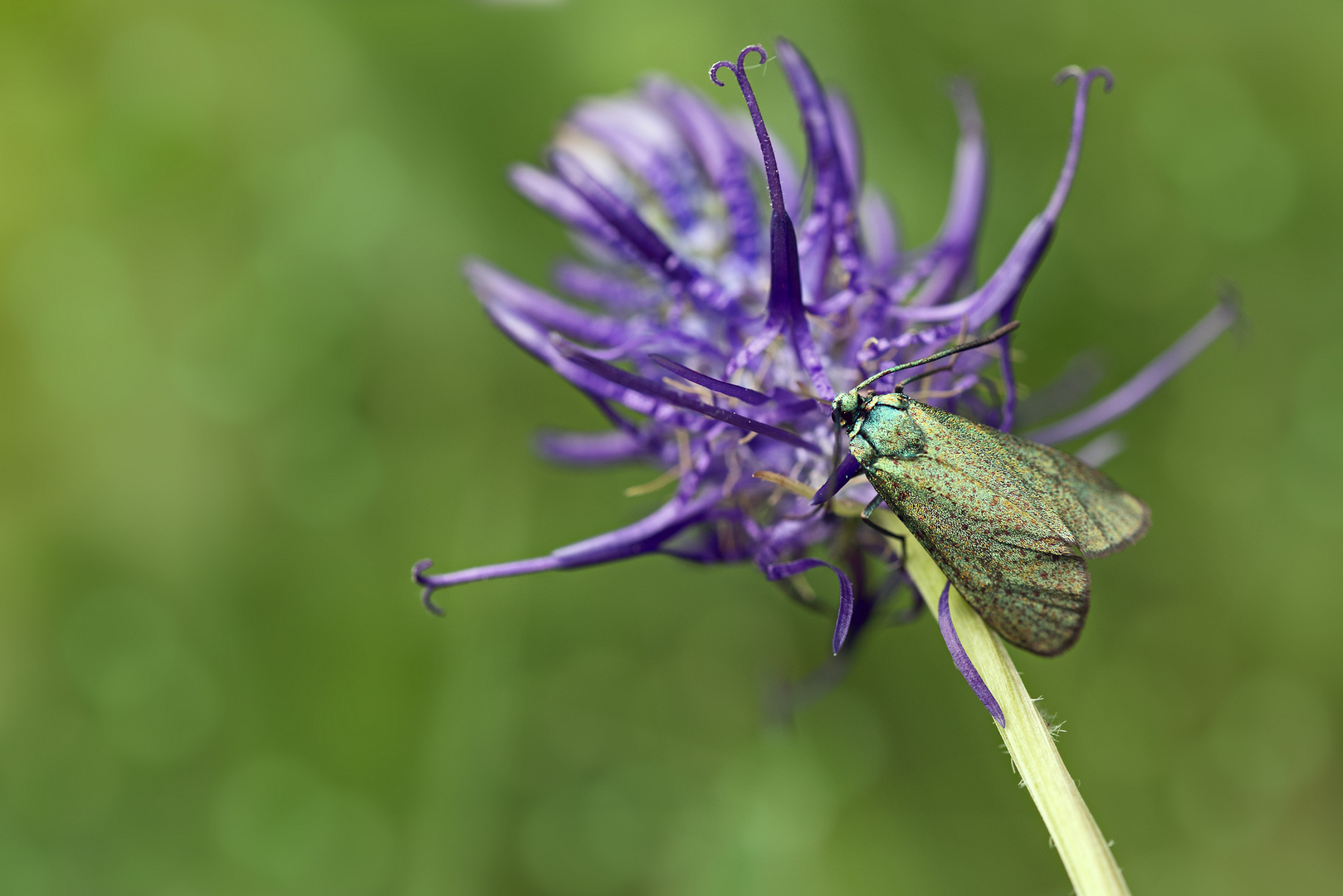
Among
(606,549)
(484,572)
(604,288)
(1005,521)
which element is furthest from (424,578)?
(1005,521)

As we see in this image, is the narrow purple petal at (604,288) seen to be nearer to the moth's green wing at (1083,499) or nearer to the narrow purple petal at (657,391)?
the narrow purple petal at (657,391)

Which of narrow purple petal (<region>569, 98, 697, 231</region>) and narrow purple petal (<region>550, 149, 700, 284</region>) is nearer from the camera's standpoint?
narrow purple petal (<region>550, 149, 700, 284</region>)

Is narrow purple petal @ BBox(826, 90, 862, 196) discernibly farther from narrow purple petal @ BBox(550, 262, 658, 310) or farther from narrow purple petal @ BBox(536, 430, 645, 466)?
narrow purple petal @ BBox(536, 430, 645, 466)

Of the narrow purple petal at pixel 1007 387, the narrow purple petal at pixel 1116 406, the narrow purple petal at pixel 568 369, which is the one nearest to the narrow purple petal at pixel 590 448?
the narrow purple petal at pixel 568 369

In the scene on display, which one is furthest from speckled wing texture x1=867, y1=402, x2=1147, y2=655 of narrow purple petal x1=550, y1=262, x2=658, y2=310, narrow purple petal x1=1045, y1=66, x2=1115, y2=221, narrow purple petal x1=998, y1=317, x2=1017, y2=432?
narrow purple petal x1=550, y1=262, x2=658, y2=310

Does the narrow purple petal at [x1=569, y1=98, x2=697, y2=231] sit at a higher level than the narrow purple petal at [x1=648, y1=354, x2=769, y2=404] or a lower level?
higher
